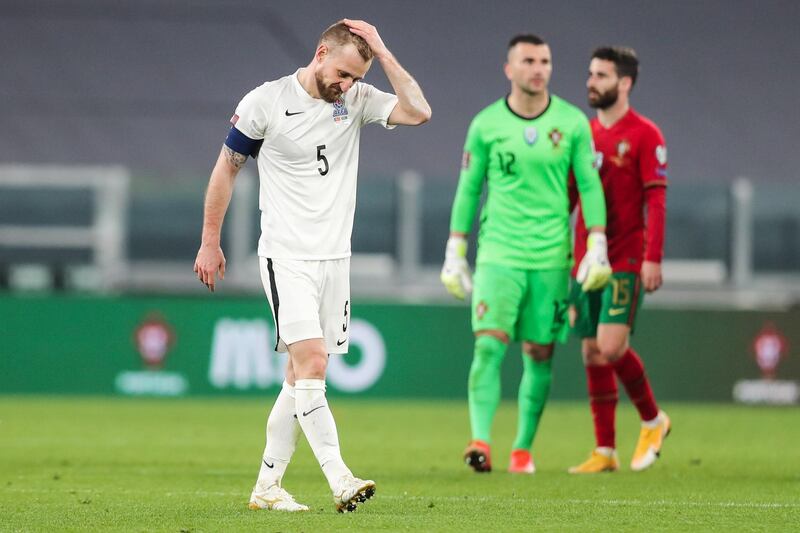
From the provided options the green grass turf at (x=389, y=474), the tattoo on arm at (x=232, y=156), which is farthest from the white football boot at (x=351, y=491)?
the tattoo on arm at (x=232, y=156)

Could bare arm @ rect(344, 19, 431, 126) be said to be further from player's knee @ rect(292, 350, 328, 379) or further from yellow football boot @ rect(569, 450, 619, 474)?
yellow football boot @ rect(569, 450, 619, 474)

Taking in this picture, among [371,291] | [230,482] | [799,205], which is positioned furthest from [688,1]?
[230,482]

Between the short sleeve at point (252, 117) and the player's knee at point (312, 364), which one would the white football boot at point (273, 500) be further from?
the short sleeve at point (252, 117)

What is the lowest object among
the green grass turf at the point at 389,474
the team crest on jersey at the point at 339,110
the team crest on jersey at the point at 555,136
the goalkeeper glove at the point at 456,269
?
the green grass turf at the point at 389,474

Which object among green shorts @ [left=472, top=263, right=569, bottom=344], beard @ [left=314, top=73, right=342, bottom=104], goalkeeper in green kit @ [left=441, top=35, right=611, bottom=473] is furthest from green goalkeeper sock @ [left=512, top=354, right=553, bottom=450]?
beard @ [left=314, top=73, right=342, bottom=104]

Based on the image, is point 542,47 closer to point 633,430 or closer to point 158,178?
point 633,430

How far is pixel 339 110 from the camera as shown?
6.22 m

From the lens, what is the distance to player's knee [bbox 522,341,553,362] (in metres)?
8.60

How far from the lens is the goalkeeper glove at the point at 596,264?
8.32 m

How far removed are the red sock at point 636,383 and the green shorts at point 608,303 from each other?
0.22 m

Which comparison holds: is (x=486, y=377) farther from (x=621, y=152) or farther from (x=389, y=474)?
(x=621, y=152)

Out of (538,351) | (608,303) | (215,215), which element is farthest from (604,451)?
(215,215)

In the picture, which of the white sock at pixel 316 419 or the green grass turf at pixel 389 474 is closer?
the green grass turf at pixel 389 474

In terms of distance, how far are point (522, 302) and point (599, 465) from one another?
1031mm
